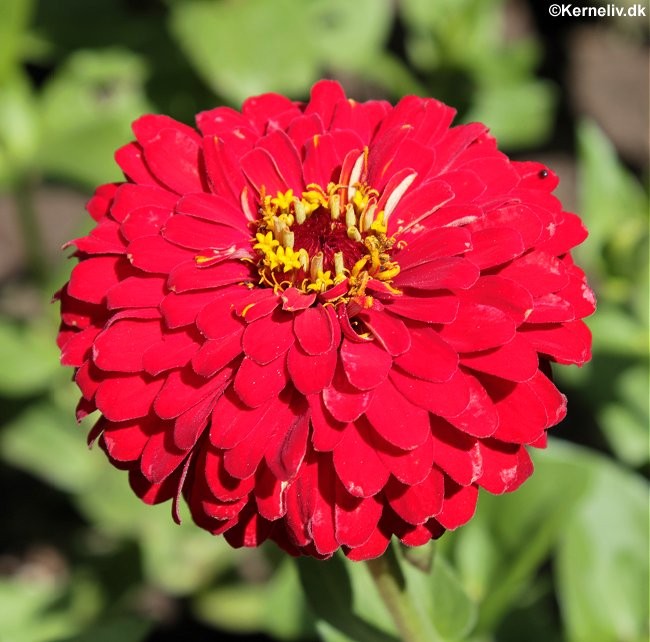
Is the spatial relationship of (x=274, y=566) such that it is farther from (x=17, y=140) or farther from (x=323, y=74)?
(x=323, y=74)

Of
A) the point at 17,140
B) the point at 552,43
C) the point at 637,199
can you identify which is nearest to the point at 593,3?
the point at 552,43

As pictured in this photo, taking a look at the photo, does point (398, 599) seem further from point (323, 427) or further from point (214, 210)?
point (214, 210)

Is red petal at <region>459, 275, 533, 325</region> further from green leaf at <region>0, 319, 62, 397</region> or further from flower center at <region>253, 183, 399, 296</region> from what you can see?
green leaf at <region>0, 319, 62, 397</region>

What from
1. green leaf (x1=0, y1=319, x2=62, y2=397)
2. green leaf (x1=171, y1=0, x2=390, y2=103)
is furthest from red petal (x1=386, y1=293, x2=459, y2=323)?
green leaf (x1=0, y1=319, x2=62, y2=397)

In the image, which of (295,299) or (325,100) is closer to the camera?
(295,299)

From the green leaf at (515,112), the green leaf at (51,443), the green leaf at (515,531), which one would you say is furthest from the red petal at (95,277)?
the green leaf at (515,112)

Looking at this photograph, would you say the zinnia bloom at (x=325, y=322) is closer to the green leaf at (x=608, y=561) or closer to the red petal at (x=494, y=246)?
the red petal at (x=494, y=246)

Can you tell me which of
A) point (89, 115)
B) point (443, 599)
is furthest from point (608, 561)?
point (89, 115)
